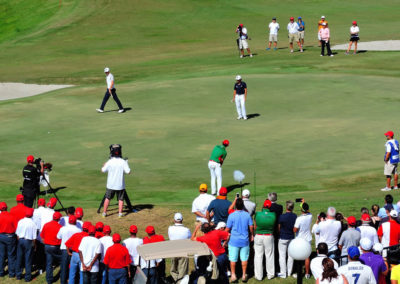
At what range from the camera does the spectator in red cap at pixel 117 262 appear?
14109 millimetres

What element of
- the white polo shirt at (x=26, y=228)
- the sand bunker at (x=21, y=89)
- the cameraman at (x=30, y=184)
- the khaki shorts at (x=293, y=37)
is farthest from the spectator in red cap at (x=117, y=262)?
the khaki shorts at (x=293, y=37)

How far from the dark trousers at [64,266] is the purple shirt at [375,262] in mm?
6579

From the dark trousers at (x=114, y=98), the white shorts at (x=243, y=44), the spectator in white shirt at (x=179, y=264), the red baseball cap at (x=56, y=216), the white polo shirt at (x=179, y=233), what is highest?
the white shorts at (x=243, y=44)

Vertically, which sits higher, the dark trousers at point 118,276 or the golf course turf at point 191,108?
the golf course turf at point 191,108

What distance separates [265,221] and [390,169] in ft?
21.8

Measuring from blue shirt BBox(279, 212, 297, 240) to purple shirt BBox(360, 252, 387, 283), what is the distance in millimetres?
2515

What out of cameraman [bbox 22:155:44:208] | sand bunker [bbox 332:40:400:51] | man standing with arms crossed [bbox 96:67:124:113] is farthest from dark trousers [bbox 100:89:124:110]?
sand bunker [bbox 332:40:400:51]

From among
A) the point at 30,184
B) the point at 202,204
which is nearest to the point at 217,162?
the point at 202,204

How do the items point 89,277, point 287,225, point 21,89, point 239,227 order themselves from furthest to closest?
point 21,89 < point 287,225 < point 239,227 < point 89,277

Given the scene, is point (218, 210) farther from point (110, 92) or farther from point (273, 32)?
point (273, 32)

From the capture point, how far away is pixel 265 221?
1506 centimetres

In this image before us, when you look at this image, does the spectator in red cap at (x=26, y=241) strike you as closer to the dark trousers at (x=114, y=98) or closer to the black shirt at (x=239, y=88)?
the black shirt at (x=239, y=88)

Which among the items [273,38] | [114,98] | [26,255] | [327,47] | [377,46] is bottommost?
[26,255]

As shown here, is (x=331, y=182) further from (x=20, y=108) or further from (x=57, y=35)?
(x=57, y=35)
